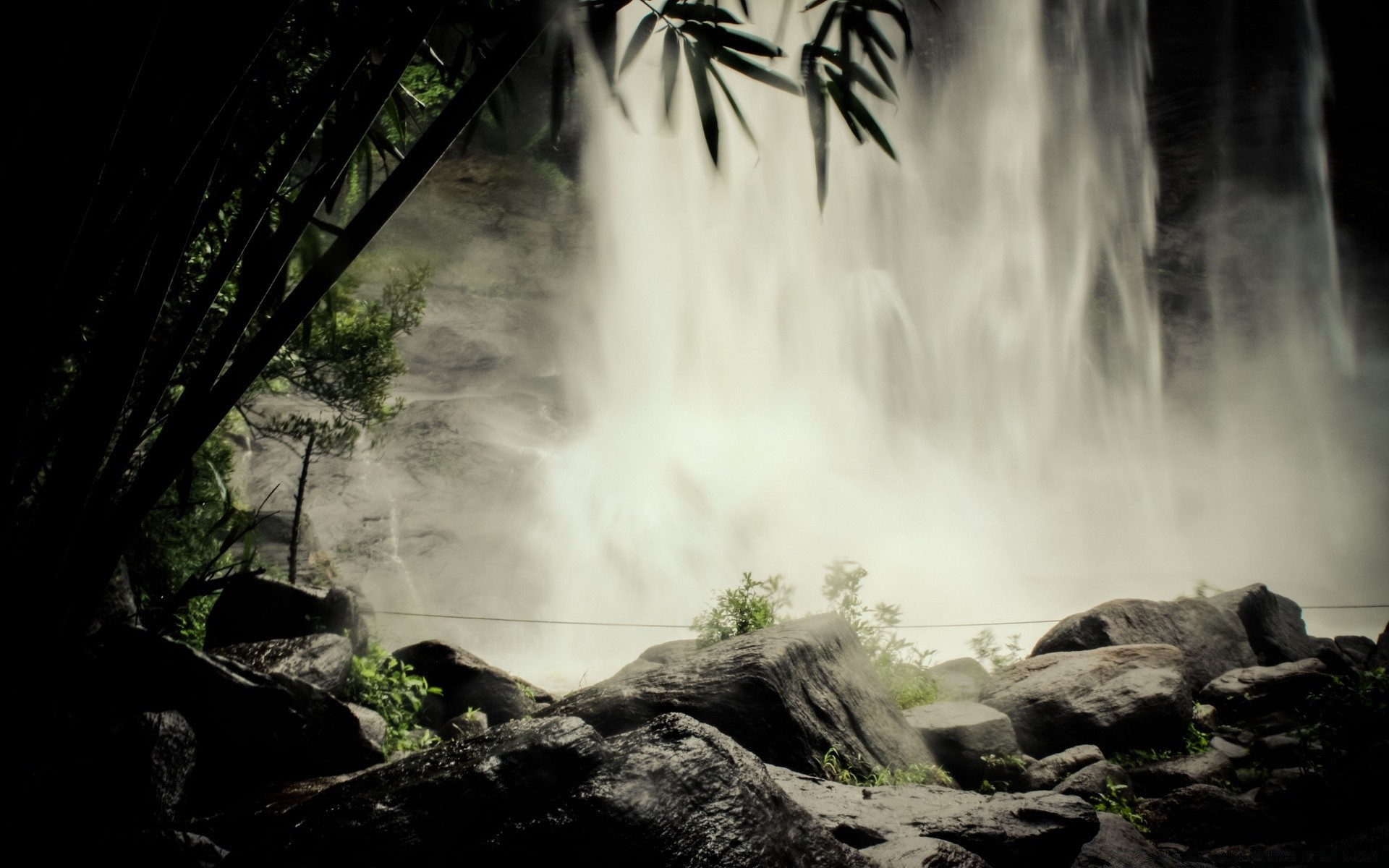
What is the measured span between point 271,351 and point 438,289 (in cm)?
2037

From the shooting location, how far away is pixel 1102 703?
5.46 metres

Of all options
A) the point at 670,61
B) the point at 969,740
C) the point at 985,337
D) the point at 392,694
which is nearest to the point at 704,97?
the point at 670,61

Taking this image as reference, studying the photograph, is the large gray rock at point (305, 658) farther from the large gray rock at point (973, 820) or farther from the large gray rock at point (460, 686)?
the large gray rock at point (973, 820)

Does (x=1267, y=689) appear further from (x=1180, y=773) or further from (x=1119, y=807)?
(x=1119, y=807)

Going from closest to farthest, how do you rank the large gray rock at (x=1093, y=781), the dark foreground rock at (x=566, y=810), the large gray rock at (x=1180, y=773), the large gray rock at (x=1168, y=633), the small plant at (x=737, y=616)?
the dark foreground rock at (x=566, y=810)
the large gray rock at (x=1093, y=781)
the large gray rock at (x=1180, y=773)
the small plant at (x=737, y=616)
the large gray rock at (x=1168, y=633)

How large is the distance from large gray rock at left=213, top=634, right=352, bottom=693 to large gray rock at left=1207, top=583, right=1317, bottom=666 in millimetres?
9990

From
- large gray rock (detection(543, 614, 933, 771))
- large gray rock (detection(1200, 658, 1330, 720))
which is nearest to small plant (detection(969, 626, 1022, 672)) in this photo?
large gray rock (detection(1200, 658, 1330, 720))

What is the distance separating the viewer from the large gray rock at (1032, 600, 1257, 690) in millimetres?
7055

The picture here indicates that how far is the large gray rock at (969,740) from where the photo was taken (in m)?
4.78

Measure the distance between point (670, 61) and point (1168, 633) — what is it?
8355mm

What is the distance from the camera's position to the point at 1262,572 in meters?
16.9

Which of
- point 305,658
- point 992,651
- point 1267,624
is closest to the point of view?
point 305,658

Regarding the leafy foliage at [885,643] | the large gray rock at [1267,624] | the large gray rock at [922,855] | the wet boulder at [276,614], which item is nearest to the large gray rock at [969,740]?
the leafy foliage at [885,643]

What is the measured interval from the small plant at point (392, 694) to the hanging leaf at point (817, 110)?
199 inches
